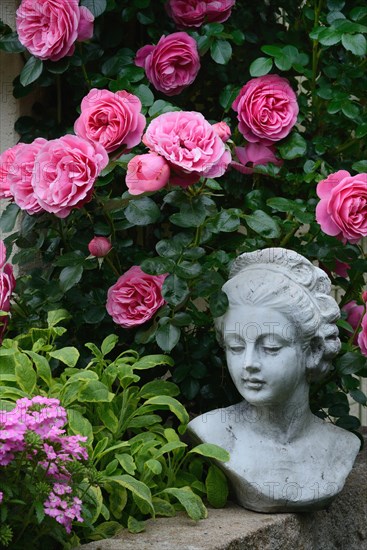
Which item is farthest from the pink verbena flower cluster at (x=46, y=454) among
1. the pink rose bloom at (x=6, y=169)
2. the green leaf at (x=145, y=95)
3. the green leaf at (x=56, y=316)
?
the green leaf at (x=145, y=95)

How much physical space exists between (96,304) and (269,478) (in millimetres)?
827

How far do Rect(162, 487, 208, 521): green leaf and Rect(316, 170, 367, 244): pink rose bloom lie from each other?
923mm

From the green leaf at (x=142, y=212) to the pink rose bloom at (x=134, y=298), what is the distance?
0.73 ft

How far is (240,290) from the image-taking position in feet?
11.0

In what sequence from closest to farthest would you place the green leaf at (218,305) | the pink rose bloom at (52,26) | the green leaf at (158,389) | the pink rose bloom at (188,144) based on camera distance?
the pink rose bloom at (188,144) < the green leaf at (218,305) < the green leaf at (158,389) < the pink rose bloom at (52,26)

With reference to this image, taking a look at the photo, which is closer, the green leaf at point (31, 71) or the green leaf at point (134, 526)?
the green leaf at point (134, 526)

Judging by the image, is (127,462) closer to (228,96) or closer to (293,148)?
(293,148)

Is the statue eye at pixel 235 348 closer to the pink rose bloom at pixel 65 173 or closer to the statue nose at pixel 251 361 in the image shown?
the statue nose at pixel 251 361

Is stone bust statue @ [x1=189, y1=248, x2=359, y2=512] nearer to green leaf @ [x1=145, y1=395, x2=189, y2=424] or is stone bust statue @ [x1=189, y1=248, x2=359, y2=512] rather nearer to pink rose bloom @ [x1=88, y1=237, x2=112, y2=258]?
green leaf @ [x1=145, y1=395, x2=189, y2=424]

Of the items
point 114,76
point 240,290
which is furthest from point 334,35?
point 240,290

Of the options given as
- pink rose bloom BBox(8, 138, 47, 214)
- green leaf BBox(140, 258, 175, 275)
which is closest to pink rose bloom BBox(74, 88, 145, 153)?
pink rose bloom BBox(8, 138, 47, 214)

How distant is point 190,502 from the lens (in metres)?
3.16

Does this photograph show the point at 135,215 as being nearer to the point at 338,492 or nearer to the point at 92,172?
the point at 92,172

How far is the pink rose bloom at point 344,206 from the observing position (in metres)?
3.48
